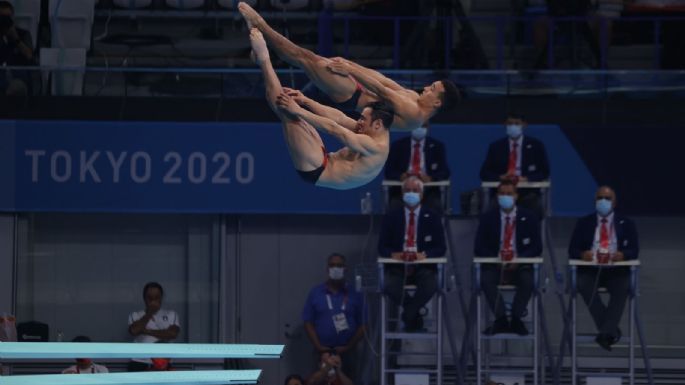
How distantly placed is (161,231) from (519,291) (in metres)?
3.85

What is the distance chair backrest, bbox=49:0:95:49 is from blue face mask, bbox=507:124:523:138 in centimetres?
447

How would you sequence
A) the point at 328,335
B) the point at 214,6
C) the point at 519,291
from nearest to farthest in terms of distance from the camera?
the point at 519,291
the point at 328,335
the point at 214,6

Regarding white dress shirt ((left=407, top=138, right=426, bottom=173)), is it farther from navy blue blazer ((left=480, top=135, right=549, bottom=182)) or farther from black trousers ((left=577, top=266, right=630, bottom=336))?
black trousers ((left=577, top=266, right=630, bottom=336))

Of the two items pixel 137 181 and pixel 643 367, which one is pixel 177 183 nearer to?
pixel 137 181

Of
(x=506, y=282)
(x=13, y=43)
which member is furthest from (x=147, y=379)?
(x=13, y=43)

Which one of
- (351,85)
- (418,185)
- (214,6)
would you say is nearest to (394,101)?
(351,85)

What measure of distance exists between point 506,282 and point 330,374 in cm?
189

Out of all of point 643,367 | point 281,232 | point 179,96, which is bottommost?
point 643,367

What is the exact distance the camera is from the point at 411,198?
45.5 ft

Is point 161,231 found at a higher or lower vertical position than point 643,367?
higher

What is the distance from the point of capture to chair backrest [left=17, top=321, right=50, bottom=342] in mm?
14969

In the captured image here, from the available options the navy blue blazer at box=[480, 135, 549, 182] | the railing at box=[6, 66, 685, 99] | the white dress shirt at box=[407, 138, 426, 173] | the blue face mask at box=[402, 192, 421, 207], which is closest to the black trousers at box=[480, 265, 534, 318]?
the blue face mask at box=[402, 192, 421, 207]

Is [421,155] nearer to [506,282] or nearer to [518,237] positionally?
[518,237]

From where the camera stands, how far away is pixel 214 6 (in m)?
16.5
